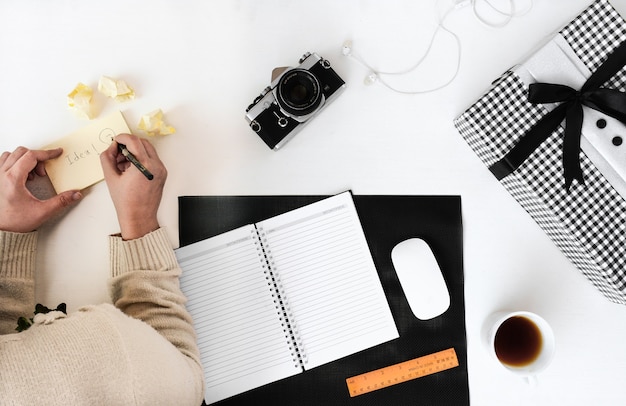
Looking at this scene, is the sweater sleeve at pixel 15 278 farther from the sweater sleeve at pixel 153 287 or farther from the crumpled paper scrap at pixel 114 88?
the crumpled paper scrap at pixel 114 88

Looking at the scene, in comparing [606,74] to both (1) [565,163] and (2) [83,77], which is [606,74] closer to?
(1) [565,163]

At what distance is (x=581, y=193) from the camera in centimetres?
79

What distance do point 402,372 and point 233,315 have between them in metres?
0.33

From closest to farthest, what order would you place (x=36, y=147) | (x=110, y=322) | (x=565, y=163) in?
1. (x=110, y=322)
2. (x=565, y=163)
3. (x=36, y=147)

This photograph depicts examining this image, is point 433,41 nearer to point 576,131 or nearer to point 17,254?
point 576,131

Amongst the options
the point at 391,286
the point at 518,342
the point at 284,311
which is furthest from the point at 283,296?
the point at 518,342

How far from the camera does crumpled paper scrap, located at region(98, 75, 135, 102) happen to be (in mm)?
857

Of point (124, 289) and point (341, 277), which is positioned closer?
point (124, 289)

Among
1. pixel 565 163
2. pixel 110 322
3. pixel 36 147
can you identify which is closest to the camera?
pixel 110 322

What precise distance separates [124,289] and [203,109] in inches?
13.9

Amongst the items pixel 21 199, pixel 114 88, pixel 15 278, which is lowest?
pixel 15 278

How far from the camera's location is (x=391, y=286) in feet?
2.91

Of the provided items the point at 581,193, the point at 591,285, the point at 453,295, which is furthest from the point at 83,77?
the point at 591,285

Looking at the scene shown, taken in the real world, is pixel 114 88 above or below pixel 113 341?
above
